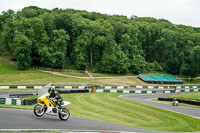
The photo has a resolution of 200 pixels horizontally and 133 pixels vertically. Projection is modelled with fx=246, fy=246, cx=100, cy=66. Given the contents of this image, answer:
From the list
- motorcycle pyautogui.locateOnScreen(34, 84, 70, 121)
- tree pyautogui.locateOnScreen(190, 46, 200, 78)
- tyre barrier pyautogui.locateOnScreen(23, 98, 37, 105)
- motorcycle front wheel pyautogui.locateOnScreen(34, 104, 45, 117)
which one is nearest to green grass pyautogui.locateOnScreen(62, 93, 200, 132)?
motorcycle pyautogui.locateOnScreen(34, 84, 70, 121)

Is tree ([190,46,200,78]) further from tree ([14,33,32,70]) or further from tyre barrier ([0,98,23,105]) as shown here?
tyre barrier ([0,98,23,105])

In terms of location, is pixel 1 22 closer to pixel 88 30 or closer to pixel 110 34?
pixel 88 30

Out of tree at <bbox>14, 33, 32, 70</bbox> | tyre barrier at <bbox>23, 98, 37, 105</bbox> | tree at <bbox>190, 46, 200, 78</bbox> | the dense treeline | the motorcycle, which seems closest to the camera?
the motorcycle

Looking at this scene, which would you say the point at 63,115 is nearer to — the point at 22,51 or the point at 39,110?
the point at 39,110

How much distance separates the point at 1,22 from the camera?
96.3 meters

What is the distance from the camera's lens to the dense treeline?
83000mm

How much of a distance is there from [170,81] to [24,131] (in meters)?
82.3

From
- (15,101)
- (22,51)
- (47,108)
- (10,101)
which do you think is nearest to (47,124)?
(47,108)

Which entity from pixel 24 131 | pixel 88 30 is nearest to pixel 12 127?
pixel 24 131

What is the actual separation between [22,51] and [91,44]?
2713cm

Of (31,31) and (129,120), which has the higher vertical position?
(31,31)

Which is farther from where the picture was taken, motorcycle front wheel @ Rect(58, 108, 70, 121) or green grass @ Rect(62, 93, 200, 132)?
green grass @ Rect(62, 93, 200, 132)

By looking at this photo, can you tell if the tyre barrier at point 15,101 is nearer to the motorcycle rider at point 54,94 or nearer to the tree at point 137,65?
the motorcycle rider at point 54,94

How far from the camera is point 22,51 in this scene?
7781 centimetres
